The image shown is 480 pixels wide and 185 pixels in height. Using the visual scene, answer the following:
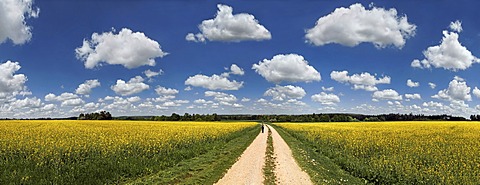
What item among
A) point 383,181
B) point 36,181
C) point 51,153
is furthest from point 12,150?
point 383,181

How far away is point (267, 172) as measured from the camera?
14.0 metres

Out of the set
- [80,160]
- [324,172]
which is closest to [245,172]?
[324,172]

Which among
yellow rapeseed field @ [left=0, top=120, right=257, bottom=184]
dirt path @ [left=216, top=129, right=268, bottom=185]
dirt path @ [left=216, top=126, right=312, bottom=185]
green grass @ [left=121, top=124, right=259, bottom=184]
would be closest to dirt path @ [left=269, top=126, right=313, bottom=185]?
dirt path @ [left=216, top=126, right=312, bottom=185]

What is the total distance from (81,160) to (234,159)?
724 centimetres

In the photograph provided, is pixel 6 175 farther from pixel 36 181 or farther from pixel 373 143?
pixel 373 143

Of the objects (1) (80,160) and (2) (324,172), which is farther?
(1) (80,160)

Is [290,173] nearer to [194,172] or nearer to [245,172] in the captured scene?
[245,172]

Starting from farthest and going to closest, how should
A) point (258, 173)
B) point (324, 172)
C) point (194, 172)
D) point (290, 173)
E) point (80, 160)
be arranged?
point (80, 160), point (324, 172), point (194, 172), point (290, 173), point (258, 173)

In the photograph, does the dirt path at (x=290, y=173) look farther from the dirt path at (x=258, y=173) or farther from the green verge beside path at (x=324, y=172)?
the green verge beside path at (x=324, y=172)

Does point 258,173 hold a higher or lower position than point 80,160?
A: lower

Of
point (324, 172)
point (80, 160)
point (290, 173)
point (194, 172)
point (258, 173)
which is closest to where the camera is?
point (258, 173)

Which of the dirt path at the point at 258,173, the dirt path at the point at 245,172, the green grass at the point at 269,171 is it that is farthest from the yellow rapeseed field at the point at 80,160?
the green grass at the point at 269,171

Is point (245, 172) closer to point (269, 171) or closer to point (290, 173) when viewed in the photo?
point (269, 171)

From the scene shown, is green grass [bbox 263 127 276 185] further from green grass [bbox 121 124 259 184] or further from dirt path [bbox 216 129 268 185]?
green grass [bbox 121 124 259 184]
